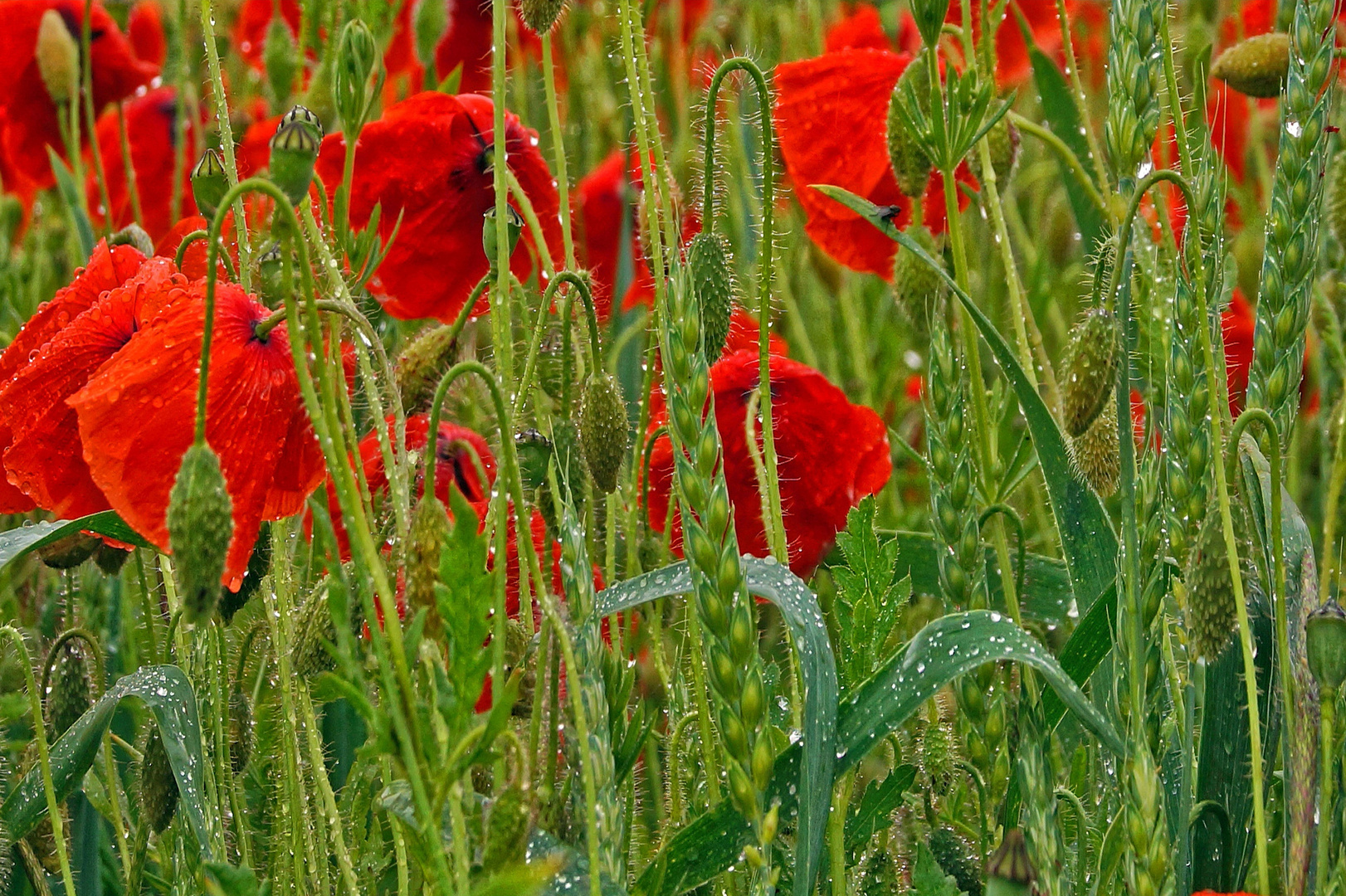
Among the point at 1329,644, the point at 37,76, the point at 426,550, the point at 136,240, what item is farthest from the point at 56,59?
the point at 1329,644

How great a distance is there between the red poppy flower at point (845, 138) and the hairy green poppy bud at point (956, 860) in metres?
0.54

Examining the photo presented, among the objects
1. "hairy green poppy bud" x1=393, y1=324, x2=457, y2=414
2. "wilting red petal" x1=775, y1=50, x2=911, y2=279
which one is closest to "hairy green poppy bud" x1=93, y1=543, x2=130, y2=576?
"hairy green poppy bud" x1=393, y1=324, x2=457, y2=414

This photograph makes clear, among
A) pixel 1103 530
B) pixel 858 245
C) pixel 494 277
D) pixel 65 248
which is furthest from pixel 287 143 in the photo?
pixel 65 248

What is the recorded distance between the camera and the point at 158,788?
0.79 meters

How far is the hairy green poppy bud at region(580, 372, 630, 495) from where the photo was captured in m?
0.75

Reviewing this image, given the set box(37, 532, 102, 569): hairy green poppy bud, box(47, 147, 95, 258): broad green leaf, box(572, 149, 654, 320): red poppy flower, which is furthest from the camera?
box(572, 149, 654, 320): red poppy flower

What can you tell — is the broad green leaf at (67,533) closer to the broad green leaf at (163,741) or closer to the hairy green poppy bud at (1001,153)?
the broad green leaf at (163,741)

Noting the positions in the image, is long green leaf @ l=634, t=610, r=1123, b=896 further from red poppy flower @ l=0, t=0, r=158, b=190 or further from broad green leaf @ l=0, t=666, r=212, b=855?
red poppy flower @ l=0, t=0, r=158, b=190

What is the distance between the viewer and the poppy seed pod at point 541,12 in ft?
2.63

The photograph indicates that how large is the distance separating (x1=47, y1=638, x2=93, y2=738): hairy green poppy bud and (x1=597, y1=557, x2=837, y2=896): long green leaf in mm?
371

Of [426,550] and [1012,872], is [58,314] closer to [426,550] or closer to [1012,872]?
[426,550]

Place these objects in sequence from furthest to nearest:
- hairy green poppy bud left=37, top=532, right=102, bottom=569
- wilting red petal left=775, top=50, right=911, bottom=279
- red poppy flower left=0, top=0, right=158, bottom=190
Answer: red poppy flower left=0, top=0, right=158, bottom=190, wilting red petal left=775, top=50, right=911, bottom=279, hairy green poppy bud left=37, top=532, right=102, bottom=569

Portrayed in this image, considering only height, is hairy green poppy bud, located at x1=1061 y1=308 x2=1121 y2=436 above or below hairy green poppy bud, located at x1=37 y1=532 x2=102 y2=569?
above

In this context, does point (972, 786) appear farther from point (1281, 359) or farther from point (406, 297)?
point (406, 297)
